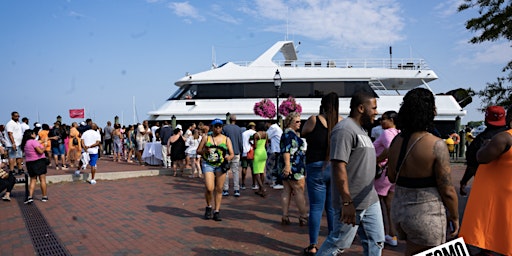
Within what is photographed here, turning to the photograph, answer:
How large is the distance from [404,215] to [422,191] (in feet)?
0.74

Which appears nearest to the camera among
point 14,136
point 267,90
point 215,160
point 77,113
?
point 215,160

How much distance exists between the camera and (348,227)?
295 centimetres

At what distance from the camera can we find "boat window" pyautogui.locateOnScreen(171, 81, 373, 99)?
21.4 m

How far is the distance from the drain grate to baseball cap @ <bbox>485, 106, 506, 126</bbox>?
208 inches

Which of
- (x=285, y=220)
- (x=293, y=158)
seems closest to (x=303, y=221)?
(x=285, y=220)

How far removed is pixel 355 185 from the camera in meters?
3.00

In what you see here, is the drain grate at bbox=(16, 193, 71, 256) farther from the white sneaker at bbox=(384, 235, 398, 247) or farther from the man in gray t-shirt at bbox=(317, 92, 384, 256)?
the white sneaker at bbox=(384, 235, 398, 247)

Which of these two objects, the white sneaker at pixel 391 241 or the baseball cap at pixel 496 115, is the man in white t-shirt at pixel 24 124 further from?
the baseball cap at pixel 496 115

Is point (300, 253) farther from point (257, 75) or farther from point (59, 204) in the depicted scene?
point (257, 75)

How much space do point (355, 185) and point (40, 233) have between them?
16.2ft

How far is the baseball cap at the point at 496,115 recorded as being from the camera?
385 centimetres

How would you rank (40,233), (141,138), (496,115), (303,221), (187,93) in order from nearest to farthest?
(496,115), (40,233), (303,221), (141,138), (187,93)

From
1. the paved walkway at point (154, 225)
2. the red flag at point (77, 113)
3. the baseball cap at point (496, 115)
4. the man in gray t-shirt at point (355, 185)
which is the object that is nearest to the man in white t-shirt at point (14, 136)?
the paved walkway at point (154, 225)

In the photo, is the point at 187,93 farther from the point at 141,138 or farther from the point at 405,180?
the point at 405,180
